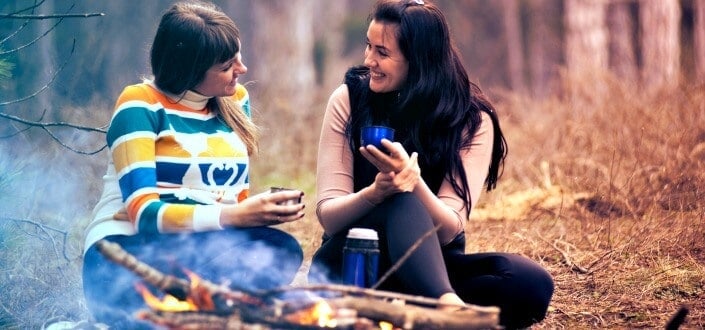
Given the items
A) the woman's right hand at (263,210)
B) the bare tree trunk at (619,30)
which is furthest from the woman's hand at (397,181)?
the bare tree trunk at (619,30)

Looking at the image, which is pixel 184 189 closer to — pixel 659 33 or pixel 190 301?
pixel 190 301

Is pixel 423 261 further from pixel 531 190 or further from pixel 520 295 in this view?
pixel 531 190

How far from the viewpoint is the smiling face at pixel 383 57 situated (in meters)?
3.22

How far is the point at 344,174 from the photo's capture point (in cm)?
329

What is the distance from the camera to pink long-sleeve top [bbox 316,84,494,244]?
3.13m

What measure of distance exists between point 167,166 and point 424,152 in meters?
0.90

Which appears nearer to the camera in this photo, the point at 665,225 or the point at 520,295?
the point at 520,295

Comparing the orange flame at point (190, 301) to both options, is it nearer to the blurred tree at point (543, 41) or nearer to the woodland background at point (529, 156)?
the woodland background at point (529, 156)

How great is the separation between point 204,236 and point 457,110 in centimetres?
100

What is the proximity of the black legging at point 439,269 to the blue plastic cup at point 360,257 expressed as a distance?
98 mm

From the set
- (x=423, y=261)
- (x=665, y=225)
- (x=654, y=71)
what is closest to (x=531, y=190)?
(x=665, y=225)

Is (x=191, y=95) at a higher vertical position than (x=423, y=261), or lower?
higher

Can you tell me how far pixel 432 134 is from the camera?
3.28 m

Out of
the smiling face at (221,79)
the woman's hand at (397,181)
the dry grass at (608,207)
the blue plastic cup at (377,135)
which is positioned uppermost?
the smiling face at (221,79)
